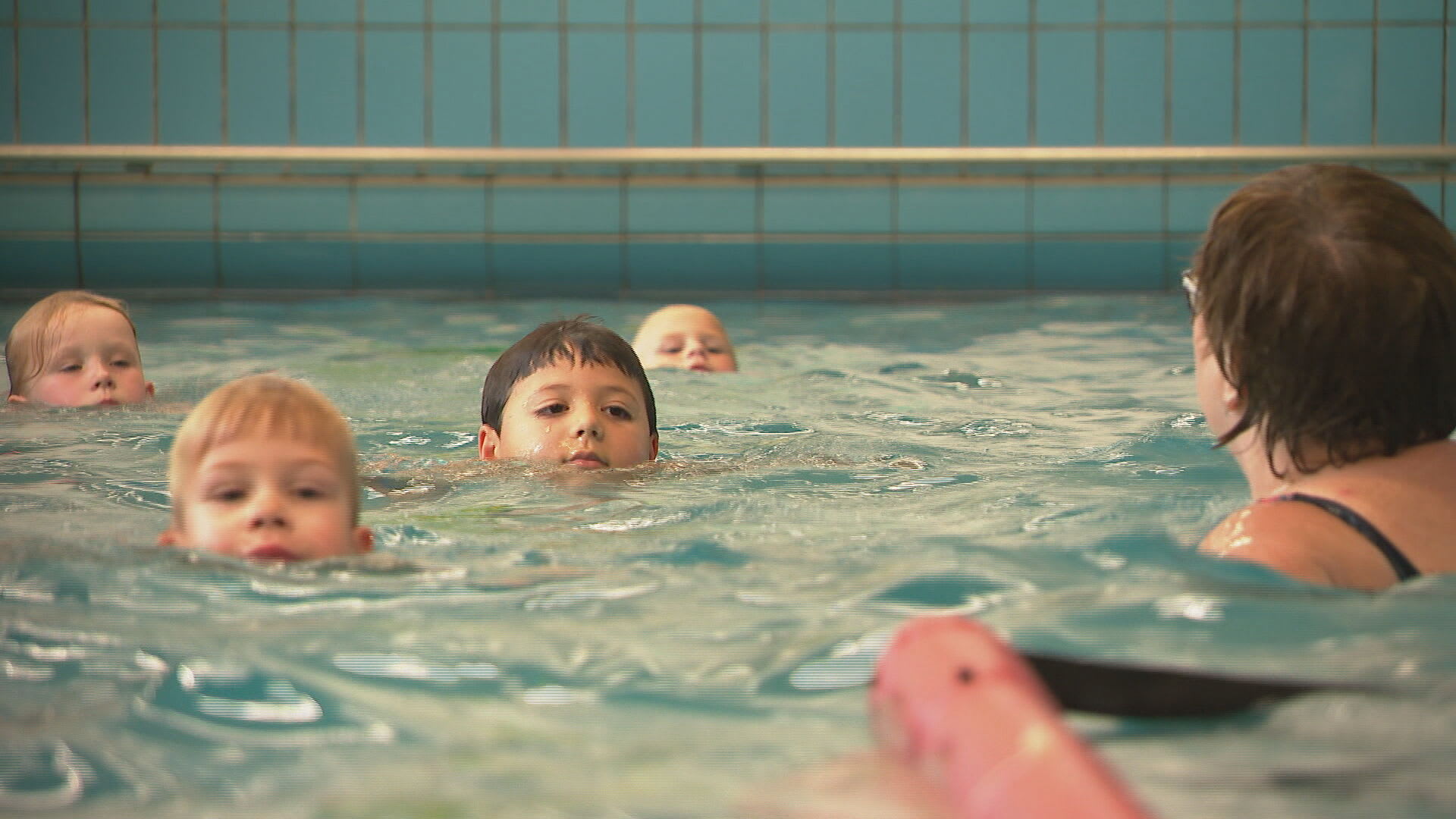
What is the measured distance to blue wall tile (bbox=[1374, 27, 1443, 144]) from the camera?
7.64 m

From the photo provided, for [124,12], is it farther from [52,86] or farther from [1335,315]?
[1335,315]

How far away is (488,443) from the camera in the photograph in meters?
3.58

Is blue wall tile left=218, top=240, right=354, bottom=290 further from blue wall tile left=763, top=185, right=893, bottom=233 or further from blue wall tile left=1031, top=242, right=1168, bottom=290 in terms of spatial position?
blue wall tile left=1031, top=242, right=1168, bottom=290

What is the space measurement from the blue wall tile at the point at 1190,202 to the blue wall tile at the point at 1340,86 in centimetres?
57

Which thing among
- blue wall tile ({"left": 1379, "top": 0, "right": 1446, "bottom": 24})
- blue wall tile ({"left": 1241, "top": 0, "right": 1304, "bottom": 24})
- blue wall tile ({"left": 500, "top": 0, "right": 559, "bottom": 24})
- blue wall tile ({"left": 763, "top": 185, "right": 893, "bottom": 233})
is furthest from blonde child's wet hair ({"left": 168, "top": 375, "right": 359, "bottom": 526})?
blue wall tile ({"left": 1379, "top": 0, "right": 1446, "bottom": 24})

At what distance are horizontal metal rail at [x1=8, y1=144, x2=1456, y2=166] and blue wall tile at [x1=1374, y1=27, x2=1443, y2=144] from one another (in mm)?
137

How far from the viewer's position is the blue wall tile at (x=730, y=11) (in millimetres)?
7766

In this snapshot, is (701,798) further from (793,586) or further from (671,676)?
(793,586)

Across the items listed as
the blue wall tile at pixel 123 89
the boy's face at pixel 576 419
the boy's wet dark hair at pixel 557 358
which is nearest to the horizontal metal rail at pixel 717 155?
the blue wall tile at pixel 123 89

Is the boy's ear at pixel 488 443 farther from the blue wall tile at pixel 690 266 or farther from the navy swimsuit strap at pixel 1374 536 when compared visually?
the blue wall tile at pixel 690 266

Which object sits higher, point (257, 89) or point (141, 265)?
point (257, 89)

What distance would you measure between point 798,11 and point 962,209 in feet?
4.29

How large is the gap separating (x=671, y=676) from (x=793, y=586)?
1.51 feet

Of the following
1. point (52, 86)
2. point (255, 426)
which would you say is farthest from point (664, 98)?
point (255, 426)
